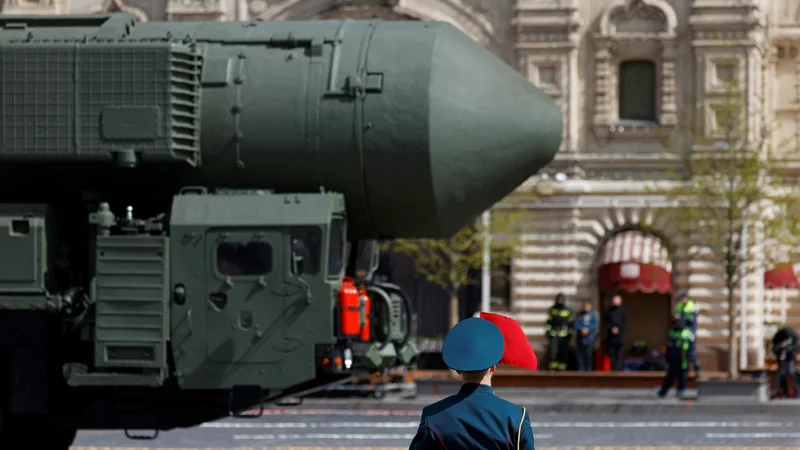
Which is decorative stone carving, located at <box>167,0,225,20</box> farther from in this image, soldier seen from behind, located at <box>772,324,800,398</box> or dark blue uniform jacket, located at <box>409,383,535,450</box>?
dark blue uniform jacket, located at <box>409,383,535,450</box>

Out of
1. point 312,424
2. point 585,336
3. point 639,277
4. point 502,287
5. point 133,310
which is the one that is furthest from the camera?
point 502,287

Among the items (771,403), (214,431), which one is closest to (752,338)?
(771,403)

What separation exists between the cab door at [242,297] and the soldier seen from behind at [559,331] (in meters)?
21.4

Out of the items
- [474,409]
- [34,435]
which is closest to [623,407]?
[34,435]

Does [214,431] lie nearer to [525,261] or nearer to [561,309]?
[561,309]

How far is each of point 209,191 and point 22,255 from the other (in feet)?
5.17

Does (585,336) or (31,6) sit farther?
(31,6)

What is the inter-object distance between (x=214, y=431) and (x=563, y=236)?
73.1ft

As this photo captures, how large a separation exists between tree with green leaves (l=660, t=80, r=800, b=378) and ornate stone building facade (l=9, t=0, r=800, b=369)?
55cm

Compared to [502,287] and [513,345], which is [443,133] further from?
[502,287]

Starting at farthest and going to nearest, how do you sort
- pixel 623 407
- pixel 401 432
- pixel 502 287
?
pixel 502 287, pixel 623 407, pixel 401 432

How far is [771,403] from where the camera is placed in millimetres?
29312

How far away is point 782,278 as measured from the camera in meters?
44.6

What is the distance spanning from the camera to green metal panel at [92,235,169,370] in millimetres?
14656
